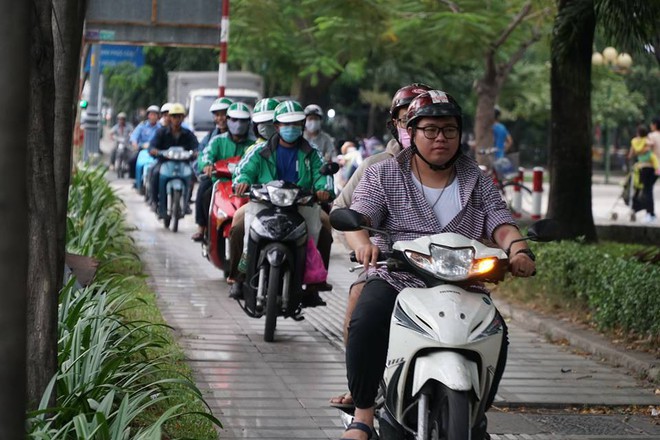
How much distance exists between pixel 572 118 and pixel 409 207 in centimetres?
919

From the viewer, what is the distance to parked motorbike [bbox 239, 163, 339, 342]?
981 cm

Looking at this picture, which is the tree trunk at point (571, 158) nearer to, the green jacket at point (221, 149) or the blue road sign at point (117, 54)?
the green jacket at point (221, 149)

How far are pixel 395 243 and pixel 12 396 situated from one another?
293cm

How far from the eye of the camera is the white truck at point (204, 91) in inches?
1401

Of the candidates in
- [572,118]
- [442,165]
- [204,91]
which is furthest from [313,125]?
[204,91]

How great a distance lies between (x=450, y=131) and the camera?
5.79 metres

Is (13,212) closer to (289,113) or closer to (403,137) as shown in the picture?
(403,137)

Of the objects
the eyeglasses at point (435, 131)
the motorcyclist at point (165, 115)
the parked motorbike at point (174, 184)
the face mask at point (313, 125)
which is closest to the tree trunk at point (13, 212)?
the eyeglasses at point (435, 131)

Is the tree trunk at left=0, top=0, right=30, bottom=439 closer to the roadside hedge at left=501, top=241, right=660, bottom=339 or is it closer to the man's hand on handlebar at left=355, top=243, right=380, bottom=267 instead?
the man's hand on handlebar at left=355, top=243, right=380, bottom=267

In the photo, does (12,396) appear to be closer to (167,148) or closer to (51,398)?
(51,398)

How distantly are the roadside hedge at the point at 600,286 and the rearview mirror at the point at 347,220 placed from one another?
446cm

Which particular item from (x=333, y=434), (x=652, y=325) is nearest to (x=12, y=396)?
(x=333, y=434)

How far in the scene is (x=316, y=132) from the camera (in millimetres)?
16484

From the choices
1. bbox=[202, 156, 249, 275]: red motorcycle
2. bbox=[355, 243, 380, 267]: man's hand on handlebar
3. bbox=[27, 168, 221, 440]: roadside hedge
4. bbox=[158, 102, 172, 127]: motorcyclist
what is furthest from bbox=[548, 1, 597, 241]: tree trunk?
bbox=[355, 243, 380, 267]: man's hand on handlebar
